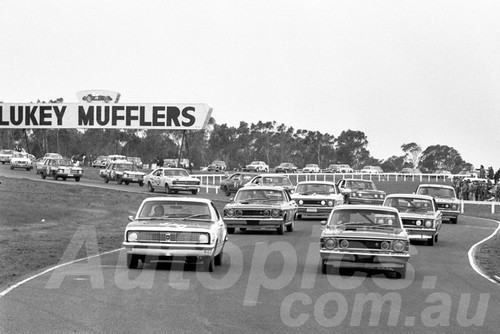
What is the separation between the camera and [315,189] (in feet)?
123

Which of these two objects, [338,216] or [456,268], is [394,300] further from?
[456,268]

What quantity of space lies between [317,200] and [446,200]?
5868mm

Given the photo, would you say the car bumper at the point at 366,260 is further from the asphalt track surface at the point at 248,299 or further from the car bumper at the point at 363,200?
the car bumper at the point at 363,200

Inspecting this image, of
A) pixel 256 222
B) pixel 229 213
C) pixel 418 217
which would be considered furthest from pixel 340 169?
pixel 418 217

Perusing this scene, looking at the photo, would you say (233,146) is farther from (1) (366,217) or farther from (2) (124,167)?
(1) (366,217)

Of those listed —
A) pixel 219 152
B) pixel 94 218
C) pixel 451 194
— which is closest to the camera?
pixel 94 218

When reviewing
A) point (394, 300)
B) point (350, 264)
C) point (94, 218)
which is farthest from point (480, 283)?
point (94, 218)

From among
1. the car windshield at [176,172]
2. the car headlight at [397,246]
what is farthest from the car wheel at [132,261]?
the car windshield at [176,172]

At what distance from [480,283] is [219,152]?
12117 cm

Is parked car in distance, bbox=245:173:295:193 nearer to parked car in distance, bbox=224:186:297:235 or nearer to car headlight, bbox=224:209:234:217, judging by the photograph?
parked car in distance, bbox=224:186:297:235

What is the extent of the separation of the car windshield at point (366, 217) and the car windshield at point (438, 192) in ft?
66.9

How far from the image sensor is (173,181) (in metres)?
56.0

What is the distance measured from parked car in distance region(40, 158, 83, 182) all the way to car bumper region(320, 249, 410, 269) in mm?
48750

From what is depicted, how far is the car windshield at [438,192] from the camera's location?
129ft
